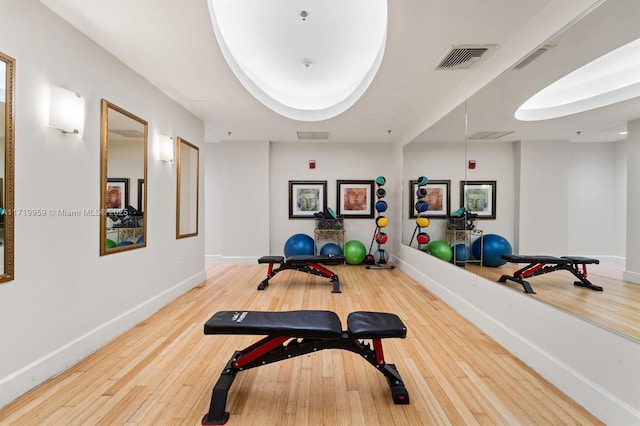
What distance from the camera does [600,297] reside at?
1.88m

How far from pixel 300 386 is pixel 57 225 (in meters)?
2.24

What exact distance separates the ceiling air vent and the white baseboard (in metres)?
4.21

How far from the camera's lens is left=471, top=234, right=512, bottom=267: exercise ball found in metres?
2.80

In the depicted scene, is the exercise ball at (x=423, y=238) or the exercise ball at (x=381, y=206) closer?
the exercise ball at (x=423, y=238)

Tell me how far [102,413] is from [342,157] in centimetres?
592

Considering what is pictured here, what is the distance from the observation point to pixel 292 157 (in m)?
6.72

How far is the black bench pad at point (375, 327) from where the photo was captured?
185 cm

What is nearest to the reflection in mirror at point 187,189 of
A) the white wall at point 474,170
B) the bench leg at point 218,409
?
the bench leg at point 218,409

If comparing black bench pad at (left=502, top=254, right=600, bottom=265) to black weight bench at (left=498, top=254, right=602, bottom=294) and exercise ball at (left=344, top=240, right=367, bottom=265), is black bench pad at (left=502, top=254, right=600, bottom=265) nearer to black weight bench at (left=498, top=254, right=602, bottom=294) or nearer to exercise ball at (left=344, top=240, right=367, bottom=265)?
black weight bench at (left=498, top=254, right=602, bottom=294)

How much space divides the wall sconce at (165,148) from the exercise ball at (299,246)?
301cm

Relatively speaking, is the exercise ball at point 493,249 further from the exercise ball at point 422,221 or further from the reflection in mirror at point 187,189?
the reflection in mirror at point 187,189

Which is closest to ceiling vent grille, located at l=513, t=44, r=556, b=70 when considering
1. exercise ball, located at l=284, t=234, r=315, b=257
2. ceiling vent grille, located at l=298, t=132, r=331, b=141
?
ceiling vent grille, located at l=298, t=132, r=331, b=141

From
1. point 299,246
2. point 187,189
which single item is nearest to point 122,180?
point 187,189

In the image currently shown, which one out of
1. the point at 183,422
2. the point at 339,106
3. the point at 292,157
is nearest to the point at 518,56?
the point at 339,106
